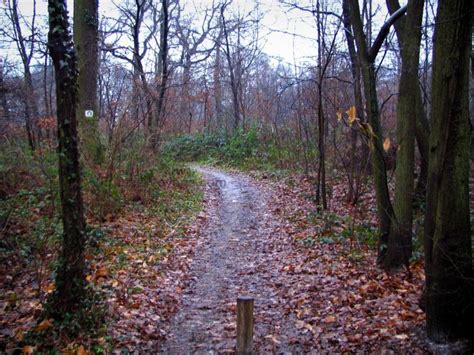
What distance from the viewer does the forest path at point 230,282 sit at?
547 cm

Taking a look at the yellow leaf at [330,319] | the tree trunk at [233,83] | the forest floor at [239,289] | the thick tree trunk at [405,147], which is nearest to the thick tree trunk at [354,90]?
the forest floor at [239,289]

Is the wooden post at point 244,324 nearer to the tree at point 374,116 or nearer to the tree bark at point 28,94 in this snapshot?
the tree at point 374,116

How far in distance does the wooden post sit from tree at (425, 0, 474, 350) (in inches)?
82.5

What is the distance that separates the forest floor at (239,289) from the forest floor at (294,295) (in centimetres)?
2

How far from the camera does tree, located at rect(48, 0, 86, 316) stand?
490 cm

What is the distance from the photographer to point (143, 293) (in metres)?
6.52

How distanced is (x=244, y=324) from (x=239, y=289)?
8.89ft

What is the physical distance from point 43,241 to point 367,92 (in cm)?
620

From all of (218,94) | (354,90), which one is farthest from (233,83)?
(354,90)

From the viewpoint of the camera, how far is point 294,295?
6727 millimetres

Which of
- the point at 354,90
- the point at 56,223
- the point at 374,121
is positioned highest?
the point at 354,90

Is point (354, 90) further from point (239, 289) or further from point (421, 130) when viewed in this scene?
point (239, 289)

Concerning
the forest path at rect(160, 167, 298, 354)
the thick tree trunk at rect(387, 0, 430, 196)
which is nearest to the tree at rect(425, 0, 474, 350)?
the forest path at rect(160, 167, 298, 354)

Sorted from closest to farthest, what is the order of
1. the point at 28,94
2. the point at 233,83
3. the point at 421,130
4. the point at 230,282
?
the point at 230,282 → the point at 421,130 → the point at 28,94 → the point at 233,83
